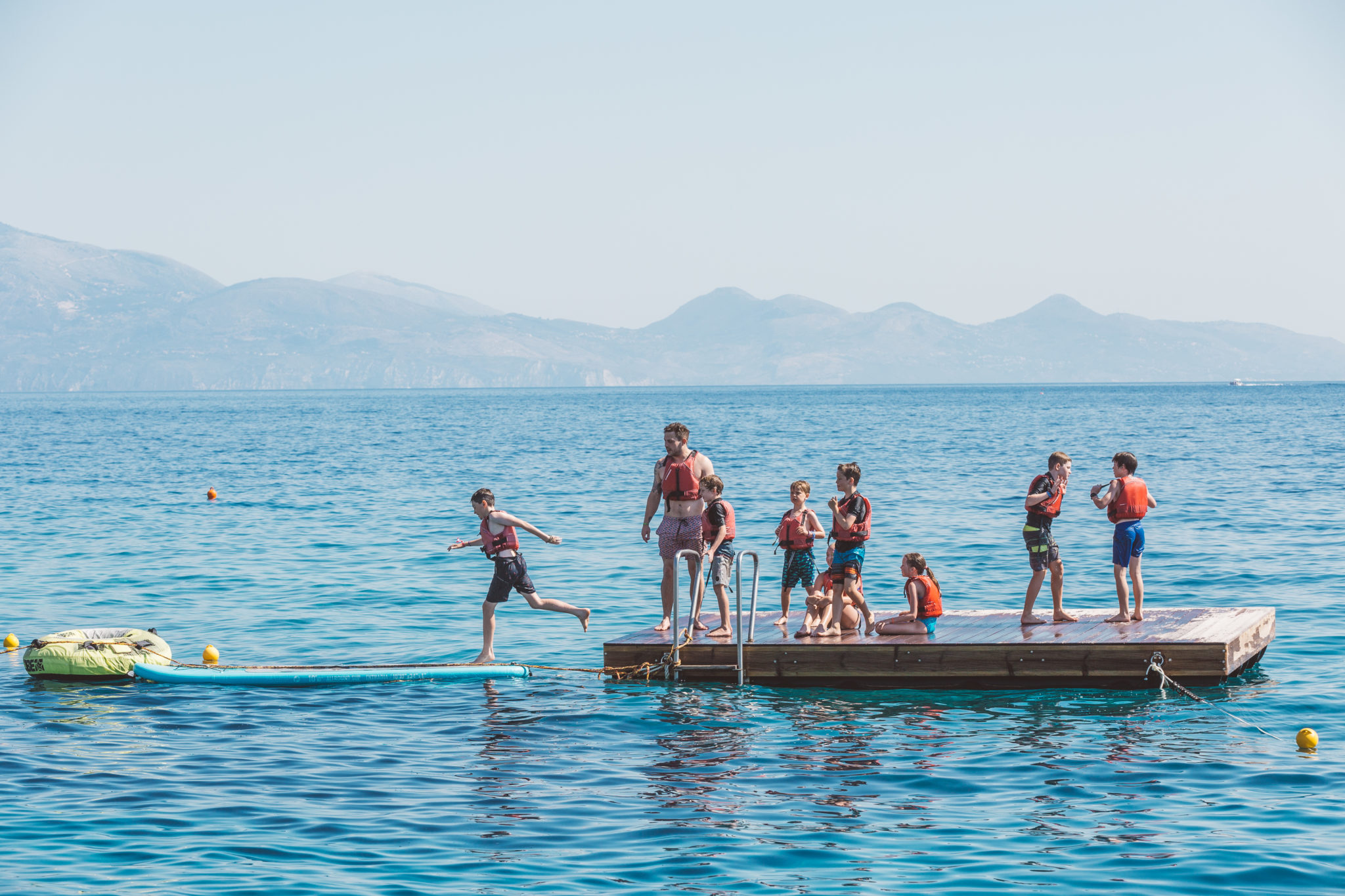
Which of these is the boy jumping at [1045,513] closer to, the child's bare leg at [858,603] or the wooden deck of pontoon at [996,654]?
the wooden deck of pontoon at [996,654]

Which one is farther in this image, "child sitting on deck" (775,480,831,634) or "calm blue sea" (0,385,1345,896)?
"child sitting on deck" (775,480,831,634)

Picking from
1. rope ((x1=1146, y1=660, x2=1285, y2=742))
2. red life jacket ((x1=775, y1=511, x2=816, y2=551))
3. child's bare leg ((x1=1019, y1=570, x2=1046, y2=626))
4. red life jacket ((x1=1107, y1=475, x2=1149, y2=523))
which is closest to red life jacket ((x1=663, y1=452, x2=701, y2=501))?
red life jacket ((x1=775, y1=511, x2=816, y2=551))

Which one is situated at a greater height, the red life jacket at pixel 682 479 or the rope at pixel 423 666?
the red life jacket at pixel 682 479

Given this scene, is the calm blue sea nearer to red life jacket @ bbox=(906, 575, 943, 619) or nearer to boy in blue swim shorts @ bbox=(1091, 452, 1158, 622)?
red life jacket @ bbox=(906, 575, 943, 619)

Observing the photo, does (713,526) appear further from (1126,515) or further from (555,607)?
(1126,515)

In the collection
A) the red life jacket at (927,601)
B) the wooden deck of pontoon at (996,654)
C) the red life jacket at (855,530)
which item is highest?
the red life jacket at (855,530)

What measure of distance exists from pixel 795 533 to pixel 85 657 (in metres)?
7.81

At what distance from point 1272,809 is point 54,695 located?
1172 centimetres

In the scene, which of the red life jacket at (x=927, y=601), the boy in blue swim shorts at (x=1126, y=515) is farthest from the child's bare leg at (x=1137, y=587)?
the red life jacket at (x=927, y=601)

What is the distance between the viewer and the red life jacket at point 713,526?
13.9 meters

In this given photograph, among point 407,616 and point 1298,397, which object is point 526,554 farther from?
point 1298,397

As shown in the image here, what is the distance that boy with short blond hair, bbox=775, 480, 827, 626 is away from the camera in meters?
13.8

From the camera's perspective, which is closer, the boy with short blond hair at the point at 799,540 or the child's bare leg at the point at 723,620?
the boy with short blond hair at the point at 799,540

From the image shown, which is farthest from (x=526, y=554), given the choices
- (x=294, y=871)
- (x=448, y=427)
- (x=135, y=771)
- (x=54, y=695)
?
(x=448, y=427)
